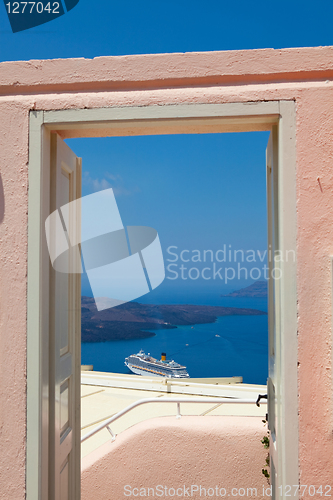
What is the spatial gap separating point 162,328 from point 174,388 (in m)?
11.0

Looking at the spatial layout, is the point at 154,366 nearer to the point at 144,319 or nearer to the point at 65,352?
the point at 144,319

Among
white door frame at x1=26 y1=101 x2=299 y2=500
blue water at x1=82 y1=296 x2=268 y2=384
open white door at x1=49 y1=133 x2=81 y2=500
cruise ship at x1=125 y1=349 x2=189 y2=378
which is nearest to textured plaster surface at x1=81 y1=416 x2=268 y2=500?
open white door at x1=49 y1=133 x2=81 y2=500

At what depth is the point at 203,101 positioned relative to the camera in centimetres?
167

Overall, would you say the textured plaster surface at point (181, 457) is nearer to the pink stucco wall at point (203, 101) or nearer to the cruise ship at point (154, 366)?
the pink stucco wall at point (203, 101)

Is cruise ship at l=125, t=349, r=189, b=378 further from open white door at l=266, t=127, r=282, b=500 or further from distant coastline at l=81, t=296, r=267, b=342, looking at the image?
open white door at l=266, t=127, r=282, b=500

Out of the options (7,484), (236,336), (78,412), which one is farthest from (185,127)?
(236,336)

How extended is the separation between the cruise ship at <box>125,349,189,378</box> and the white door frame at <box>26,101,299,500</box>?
857cm

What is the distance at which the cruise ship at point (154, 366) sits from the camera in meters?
10.8

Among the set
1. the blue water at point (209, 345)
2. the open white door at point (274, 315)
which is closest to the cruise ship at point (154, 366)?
the blue water at point (209, 345)

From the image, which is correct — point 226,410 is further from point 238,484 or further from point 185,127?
point 185,127

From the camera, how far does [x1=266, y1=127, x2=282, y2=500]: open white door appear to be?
1.66 m

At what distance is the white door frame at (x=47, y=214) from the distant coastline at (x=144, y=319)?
15369mm

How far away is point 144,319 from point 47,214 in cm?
1877

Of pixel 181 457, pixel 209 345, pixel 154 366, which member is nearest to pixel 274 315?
pixel 181 457
